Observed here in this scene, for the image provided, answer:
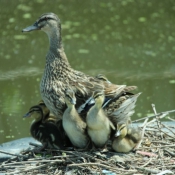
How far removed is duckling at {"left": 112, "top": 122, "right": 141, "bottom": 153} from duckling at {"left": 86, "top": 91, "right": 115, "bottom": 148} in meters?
0.07

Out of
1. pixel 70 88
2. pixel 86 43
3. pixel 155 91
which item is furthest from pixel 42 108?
pixel 86 43

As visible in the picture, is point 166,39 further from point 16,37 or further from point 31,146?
point 31,146

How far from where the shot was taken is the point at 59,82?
5047 millimetres

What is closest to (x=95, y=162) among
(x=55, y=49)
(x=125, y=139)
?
(x=125, y=139)

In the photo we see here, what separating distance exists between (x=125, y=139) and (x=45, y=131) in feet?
1.88

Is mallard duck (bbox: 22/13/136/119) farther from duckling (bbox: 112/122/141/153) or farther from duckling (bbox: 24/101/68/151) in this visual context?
duckling (bbox: 112/122/141/153)

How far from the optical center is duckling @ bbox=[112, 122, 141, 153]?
4.80 m

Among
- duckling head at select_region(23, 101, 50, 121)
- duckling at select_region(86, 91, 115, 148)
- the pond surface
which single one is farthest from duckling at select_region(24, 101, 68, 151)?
the pond surface

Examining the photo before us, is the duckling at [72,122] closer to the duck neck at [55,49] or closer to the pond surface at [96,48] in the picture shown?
the duck neck at [55,49]

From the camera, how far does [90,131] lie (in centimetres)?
479

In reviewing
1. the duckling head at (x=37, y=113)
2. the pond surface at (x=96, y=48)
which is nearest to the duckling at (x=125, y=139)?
the duckling head at (x=37, y=113)

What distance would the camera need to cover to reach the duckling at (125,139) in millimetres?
4805

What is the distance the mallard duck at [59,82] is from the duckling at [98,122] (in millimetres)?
173

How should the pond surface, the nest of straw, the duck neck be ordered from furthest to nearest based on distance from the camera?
the pond surface → the duck neck → the nest of straw
